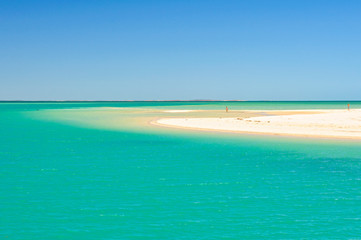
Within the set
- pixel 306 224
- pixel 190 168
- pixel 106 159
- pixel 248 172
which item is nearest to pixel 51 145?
pixel 106 159

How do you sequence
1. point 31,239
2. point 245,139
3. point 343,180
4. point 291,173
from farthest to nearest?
point 245,139
point 291,173
point 343,180
point 31,239

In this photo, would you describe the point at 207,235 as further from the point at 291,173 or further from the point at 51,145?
the point at 51,145

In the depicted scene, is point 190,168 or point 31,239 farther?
point 190,168

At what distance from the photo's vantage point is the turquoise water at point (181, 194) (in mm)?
8547

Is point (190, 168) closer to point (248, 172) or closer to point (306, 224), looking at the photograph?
point (248, 172)

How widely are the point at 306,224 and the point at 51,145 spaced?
1838 centimetres

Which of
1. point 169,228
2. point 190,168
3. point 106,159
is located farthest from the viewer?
point 106,159

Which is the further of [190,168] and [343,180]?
[190,168]

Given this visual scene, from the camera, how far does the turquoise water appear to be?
8.55 metres

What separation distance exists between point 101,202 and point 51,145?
14289 mm

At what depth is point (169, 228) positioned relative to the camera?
28.3 feet

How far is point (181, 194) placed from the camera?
→ 11.3m

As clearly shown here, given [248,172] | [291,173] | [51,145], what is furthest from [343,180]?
[51,145]

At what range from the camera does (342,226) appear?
28.5 ft
